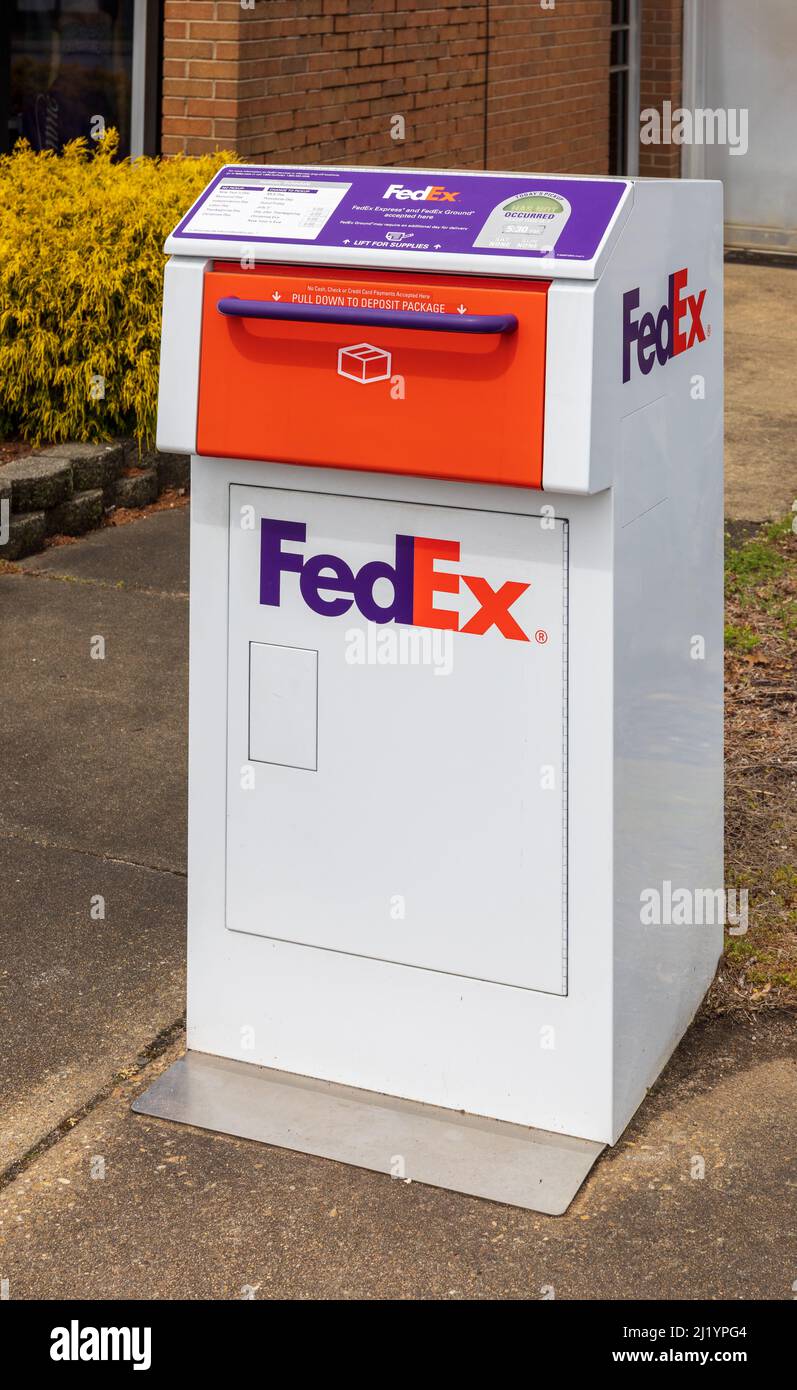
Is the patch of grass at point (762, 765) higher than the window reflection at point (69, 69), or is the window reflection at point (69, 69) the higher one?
the window reflection at point (69, 69)

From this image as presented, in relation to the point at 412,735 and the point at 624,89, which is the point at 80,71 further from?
the point at 412,735

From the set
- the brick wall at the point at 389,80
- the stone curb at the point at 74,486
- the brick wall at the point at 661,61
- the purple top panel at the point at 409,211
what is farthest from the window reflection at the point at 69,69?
the purple top panel at the point at 409,211

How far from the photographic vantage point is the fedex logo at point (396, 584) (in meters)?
2.97

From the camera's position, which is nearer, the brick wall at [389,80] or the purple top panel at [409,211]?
the purple top panel at [409,211]

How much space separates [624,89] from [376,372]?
39.0 feet

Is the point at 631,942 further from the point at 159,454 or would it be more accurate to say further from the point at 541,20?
the point at 541,20

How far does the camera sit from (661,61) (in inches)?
538

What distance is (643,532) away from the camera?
119 inches

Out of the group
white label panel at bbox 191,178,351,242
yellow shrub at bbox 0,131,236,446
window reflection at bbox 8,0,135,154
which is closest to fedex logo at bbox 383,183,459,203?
white label panel at bbox 191,178,351,242

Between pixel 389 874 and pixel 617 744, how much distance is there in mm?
524

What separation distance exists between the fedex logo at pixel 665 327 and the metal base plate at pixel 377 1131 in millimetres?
1446

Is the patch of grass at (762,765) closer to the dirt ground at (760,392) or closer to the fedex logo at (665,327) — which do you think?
the dirt ground at (760,392)
